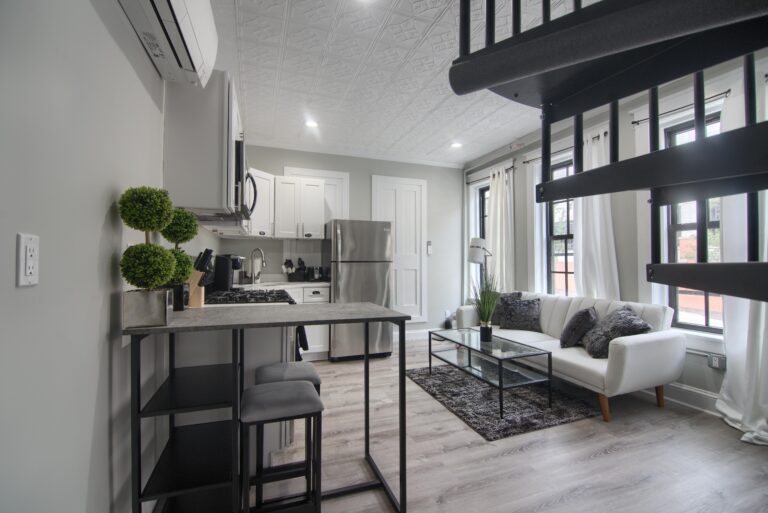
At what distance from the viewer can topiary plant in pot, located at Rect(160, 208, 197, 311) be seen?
1.50 m

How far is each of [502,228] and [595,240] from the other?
1.32 meters

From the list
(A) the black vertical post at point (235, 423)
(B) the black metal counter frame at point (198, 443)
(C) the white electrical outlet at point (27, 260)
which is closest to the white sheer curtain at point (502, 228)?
(B) the black metal counter frame at point (198, 443)

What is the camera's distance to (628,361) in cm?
242

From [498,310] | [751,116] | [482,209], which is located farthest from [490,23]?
[482,209]

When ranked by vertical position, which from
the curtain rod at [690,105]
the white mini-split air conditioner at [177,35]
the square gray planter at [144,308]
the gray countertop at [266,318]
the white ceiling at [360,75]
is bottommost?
the gray countertop at [266,318]

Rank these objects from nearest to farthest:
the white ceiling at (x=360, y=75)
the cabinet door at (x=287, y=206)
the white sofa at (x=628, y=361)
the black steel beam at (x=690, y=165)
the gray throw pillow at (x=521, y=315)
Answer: the black steel beam at (x=690, y=165) < the white ceiling at (x=360, y=75) < the white sofa at (x=628, y=361) < the gray throw pillow at (x=521, y=315) < the cabinet door at (x=287, y=206)

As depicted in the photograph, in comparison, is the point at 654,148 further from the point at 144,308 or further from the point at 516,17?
the point at 144,308

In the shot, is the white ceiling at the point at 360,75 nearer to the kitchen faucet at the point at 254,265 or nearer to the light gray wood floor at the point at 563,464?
the kitchen faucet at the point at 254,265

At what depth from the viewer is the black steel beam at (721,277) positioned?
71 cm

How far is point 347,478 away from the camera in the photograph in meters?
1.91

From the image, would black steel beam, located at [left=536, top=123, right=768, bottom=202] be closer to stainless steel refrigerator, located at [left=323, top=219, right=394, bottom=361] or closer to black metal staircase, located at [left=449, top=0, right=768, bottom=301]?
black metal staircase, located at [left=449, top=0, right=768, bottom=301]

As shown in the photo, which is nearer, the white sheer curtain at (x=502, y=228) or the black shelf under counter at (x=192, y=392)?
the black shelf under counter at (x=192, y=392)

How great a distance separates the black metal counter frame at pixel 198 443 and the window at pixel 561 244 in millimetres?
3134

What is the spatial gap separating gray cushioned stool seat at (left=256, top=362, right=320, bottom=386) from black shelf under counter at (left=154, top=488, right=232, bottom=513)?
53 centimetres
